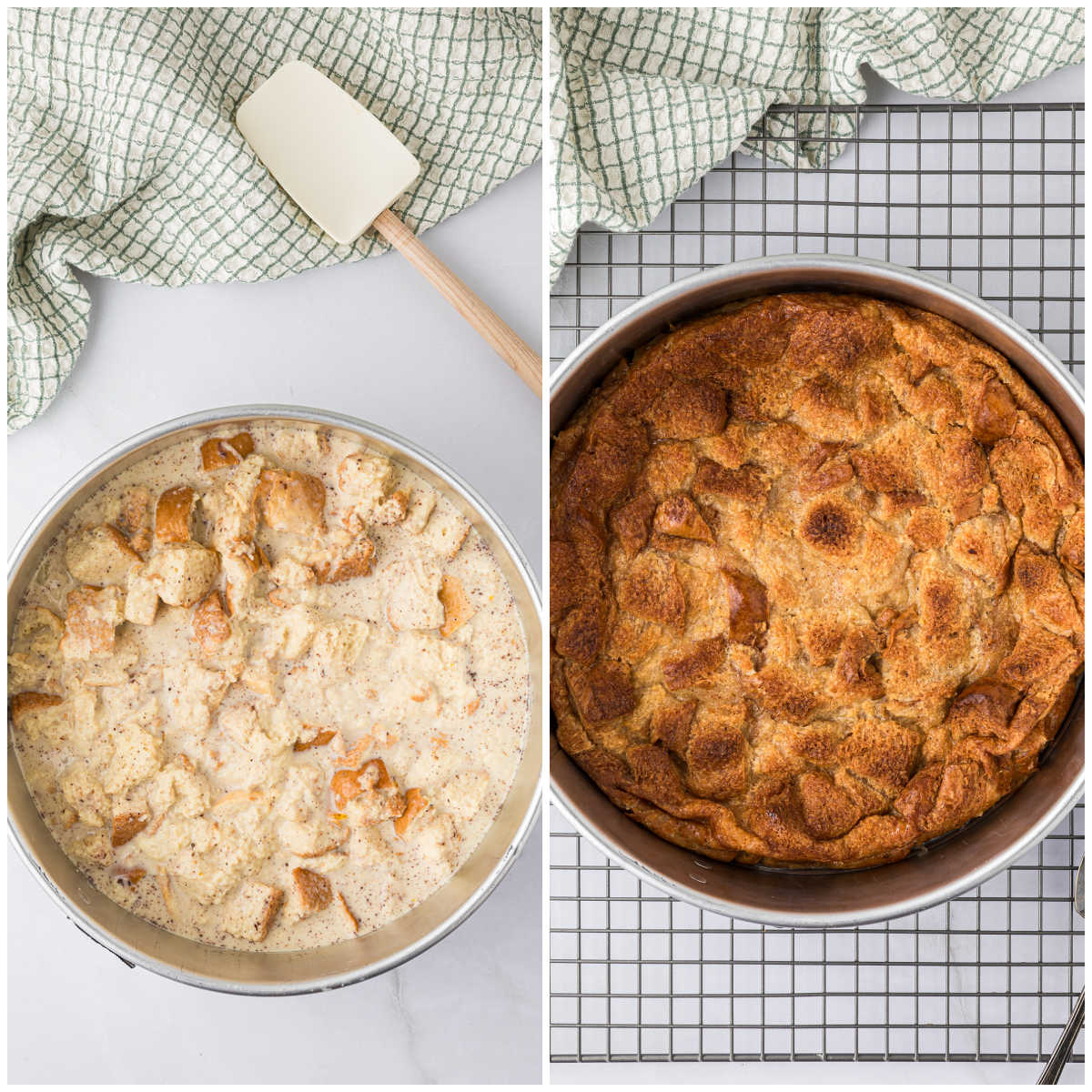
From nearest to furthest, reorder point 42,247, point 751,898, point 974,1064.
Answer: point 751,898 → point 974,1064 → point 42,247

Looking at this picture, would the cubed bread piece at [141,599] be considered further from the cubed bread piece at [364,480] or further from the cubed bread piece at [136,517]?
the cubed bread piece at [364,480]

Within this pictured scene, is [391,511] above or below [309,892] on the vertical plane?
above

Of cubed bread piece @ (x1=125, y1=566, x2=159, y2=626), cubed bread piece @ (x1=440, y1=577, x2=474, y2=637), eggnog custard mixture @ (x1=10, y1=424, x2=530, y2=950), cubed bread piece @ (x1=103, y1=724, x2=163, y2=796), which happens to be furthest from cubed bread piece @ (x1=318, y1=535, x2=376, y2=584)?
cubed bread piece @ (x1=103, y1=724, x2=163, y2=796)

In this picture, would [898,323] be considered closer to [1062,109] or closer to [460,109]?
[1062,109]

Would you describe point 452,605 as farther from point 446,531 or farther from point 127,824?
point 127,824

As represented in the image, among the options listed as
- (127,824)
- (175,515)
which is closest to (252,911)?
(127,824)

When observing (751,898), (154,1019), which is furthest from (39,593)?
(751,898)

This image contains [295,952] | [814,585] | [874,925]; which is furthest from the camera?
[295,952]
